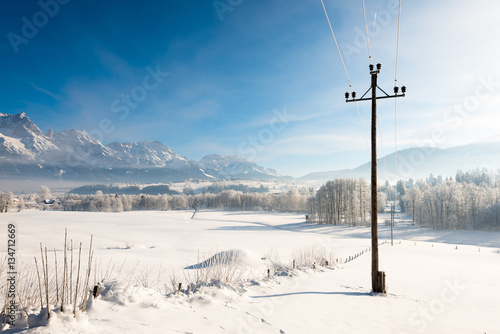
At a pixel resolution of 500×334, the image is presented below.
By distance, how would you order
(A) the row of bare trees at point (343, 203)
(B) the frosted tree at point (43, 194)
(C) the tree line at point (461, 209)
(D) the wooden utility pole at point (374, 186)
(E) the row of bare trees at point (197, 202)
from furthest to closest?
(B) the frosted tree at point (43, 194), (E) the row of bare trees at point (197, 202), (A) the row of bare trees at point (343, 203), (C) the tree line at point (461, 209), (D) the wooden utility pole at point (374, 186)

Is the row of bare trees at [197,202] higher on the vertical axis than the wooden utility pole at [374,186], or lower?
lower

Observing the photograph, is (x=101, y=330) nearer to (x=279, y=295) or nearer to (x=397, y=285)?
(x=279, y=295)

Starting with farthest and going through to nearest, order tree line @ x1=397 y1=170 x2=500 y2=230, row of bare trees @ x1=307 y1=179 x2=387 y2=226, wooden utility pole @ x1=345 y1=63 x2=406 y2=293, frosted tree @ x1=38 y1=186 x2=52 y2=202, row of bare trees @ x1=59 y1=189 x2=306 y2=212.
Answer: frosted tree @ x1=38 y1=186 x2=52 y2=202 < row of bare trees @ x1=59 y1=189 x2=306 y2=212 < row of bare trees @ x1=307 y1=179 x2=387 y2=226 < tree line @ x1=397 y1=170 x2=500 y2=230 < wooden utility pole @ x1=345 y1=63 x2=406 y2=293

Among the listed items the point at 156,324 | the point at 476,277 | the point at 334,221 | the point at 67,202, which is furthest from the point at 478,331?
the point at 67,202

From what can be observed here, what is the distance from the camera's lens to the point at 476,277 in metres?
15.3

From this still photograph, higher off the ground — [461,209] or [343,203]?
[343,203]

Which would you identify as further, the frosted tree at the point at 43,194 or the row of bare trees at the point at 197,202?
the frosted tree at the point at 43,194

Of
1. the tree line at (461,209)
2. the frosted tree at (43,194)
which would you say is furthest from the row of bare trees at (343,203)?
the frosted tree at (43,194)

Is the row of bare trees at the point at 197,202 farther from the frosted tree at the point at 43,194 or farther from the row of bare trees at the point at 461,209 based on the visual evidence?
the row of bare trees at the point at 461,209

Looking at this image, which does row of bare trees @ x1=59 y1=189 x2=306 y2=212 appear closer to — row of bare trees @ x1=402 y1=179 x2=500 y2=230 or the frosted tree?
the frosted tree

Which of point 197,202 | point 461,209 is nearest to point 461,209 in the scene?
point 461,209

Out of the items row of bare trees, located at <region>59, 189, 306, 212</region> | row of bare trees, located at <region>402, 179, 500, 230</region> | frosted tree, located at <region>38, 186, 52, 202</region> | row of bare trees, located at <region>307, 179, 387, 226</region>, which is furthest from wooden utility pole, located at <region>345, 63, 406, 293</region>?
frosted tree, located at <region>38, 186, 52, 202</region>

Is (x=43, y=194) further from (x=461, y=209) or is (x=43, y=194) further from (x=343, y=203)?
(x=461, y=209)

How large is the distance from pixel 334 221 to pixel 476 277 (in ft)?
197
